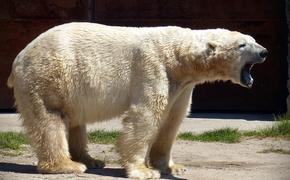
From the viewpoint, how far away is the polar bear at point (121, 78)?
7.00 metres

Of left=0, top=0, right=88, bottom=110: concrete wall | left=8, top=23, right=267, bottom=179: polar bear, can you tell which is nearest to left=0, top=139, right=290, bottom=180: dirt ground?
left=8, top=23, right=267, bottom=179: polar bear

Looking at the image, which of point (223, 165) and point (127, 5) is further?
point (127, 5)

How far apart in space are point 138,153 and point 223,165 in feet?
4.09

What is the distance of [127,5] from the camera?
1186 cm

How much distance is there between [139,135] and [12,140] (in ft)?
8.11

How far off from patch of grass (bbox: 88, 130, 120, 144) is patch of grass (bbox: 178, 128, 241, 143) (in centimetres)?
75

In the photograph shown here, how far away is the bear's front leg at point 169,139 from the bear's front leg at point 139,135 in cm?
33

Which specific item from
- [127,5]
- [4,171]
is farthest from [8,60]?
[4,171]

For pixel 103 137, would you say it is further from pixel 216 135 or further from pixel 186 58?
pixel 186 58

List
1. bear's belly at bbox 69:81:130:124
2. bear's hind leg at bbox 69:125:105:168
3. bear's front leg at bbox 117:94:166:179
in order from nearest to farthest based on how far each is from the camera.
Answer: bear's front leg at bbox 117:94:166:179 → bear's belly at bbox 69:81:130:124 → bear's hind leg at bbox 69:125:105:168

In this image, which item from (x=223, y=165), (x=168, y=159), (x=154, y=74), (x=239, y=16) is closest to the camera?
(x=154, y=74)

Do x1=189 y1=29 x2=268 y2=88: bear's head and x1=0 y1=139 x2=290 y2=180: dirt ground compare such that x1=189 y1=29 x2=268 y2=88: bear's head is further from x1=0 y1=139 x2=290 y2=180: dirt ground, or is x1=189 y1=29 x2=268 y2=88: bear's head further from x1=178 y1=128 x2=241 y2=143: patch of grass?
x1=178 y1=128 x2=241 y2=143: patch of grass

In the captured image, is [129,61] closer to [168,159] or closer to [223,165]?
[168,159]

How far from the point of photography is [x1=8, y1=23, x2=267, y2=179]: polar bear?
7004mm
